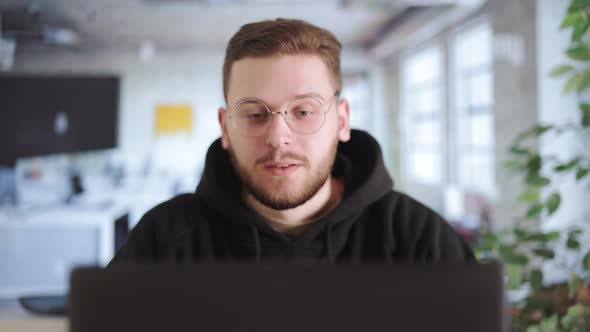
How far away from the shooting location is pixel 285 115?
1.04 metres

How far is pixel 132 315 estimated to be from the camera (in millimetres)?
384

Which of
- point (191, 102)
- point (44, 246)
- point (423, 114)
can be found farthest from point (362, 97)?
point (44, 246)

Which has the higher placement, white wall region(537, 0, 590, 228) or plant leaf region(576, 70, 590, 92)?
white wall region(537, 0, 590, 228)

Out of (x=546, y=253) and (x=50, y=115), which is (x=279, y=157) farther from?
(x=50, y=115)

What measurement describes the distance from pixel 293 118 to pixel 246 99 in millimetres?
110

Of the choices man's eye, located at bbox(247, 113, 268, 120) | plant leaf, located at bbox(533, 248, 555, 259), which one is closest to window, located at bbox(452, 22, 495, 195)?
plant leaf, located at bbox(533, 248, 555, 259)

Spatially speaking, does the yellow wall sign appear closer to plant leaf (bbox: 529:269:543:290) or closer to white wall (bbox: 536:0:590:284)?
white wall (bbox: 536:0:590:284)

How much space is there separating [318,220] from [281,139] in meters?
0.24

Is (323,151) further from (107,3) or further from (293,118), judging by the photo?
(107,3)

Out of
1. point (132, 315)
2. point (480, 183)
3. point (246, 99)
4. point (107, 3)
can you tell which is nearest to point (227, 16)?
point (107, 3)

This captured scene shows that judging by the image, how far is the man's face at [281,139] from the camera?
1038 mm

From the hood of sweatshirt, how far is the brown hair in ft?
0.73

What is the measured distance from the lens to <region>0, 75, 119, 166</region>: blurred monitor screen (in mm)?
4027

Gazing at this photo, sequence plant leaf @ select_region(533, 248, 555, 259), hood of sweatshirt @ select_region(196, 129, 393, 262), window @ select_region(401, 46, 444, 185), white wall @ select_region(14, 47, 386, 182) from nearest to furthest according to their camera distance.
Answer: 1. hood of sweatshirt @ select_region(196, 129, 393, 262)
2. plant leaf @ select_region(533, 248, 555, 259)
3. window @ select_region(401, 46, 444, 185)
4. white wall @ select_region(14, 47, 386, 182)
